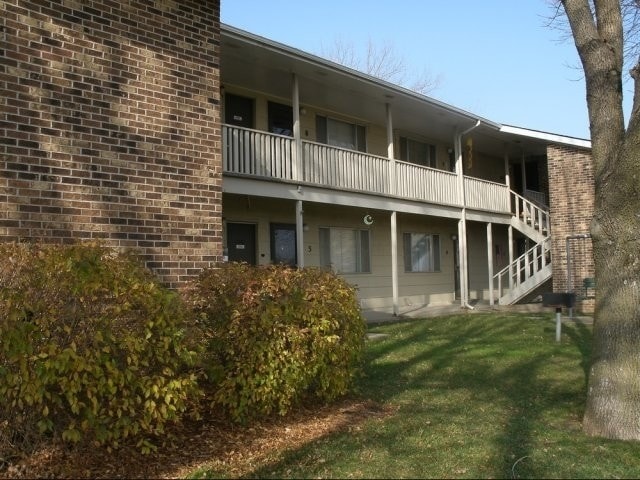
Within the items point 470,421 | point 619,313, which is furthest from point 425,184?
point 619,313

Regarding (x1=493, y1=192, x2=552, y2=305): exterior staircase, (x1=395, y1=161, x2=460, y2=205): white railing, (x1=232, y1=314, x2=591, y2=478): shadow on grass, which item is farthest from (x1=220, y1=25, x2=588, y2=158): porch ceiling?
(x1=232, y1=314, x2=591, y2=478): shadow on grass

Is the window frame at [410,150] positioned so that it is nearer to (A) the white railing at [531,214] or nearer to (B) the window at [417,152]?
(B) the window at [417,152]

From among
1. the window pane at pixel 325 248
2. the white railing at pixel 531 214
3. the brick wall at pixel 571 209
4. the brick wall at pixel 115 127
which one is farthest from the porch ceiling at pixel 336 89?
the brick wall at pixel 115 127

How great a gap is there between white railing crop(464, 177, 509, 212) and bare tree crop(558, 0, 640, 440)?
13.4 meters

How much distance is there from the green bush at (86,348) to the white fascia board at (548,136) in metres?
16.1

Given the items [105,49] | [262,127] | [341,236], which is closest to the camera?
[105,49]

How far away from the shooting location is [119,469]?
14.9 ft

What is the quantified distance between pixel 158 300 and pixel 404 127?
15418 millimetres

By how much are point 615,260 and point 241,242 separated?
994 cm

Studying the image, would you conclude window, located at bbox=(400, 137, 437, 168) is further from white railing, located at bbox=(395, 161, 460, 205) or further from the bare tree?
the bare tree

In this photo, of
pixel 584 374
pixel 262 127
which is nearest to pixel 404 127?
pixel 262 127

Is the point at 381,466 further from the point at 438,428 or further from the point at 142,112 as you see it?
the point at 142,112

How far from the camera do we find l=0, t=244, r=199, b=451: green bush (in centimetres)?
414

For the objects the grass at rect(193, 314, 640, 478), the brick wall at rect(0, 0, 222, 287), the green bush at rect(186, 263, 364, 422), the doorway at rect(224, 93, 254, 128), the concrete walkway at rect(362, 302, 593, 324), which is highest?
the doorway at rect(224, 93, 254, 128)
